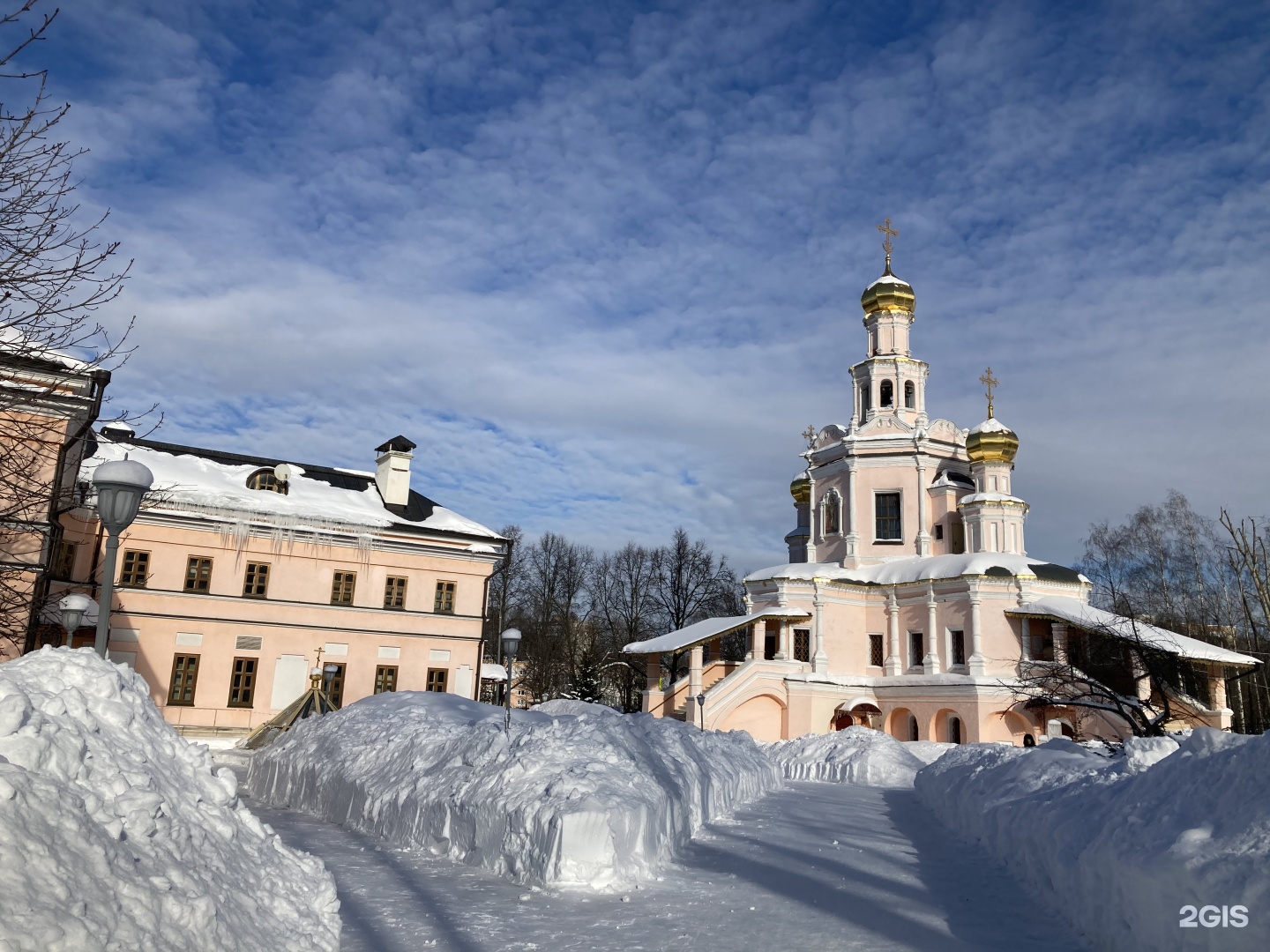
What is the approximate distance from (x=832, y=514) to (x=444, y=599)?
57.1 feet

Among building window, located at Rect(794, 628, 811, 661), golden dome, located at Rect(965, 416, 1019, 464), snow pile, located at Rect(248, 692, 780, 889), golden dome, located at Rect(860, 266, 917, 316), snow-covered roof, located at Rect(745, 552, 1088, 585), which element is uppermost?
golden dome, located at Rect(860, 266, 917, 316)

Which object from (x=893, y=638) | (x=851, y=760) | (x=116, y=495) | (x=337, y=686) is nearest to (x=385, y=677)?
(x=337, y=686)

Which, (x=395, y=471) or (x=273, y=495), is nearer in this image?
(x=273, y=495)

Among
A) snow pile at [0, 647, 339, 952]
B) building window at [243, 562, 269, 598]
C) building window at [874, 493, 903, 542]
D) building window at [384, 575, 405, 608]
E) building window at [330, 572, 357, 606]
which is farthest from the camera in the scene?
building window at [874, 493, 903, 542]

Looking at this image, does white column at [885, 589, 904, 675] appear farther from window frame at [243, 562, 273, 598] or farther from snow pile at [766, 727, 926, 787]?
window frame at [243, 562, 273, 598]

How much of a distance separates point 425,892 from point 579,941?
1.88 metres

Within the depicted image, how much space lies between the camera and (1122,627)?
28.3m

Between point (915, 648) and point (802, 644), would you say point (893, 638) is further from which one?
point (802, 644)

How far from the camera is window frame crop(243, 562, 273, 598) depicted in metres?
28.9

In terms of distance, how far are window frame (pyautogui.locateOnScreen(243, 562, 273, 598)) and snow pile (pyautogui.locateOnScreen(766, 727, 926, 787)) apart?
15613mm

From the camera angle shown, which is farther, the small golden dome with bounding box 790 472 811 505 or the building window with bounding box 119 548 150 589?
the small golden dome with bounding box 790 472 811 505

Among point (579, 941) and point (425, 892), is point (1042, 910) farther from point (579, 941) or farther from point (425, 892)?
point (425, 892)

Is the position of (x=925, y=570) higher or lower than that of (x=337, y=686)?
higher

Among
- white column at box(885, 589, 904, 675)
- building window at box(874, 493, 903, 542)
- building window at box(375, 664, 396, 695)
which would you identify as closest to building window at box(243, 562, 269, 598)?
building window at box(375, 664, 396, 695)
